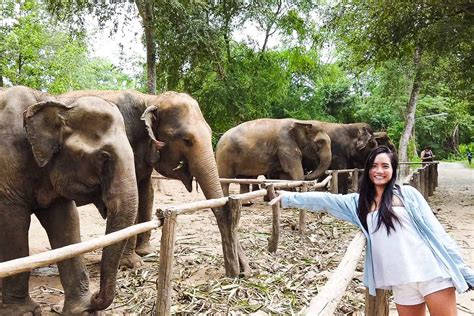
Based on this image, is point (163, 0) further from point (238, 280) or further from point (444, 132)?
point (444, 132)

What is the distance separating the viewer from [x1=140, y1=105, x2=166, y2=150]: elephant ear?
17.8 ft

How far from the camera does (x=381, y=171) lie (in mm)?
3014

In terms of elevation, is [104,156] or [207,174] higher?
[104,156]

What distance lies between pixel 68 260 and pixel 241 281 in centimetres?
179

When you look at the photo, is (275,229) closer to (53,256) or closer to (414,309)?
(414,309)

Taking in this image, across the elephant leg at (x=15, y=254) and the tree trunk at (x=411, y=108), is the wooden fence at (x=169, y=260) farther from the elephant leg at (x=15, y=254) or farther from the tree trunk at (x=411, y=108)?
the tree trunk at (x=411, y=108)

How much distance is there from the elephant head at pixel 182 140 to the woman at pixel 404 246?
2.38 metres

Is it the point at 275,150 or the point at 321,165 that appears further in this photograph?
the point at 275,150

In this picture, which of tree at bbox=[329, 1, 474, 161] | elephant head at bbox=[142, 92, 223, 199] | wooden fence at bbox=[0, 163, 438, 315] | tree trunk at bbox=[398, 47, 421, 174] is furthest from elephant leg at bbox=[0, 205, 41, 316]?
tree trunk at bbox=[398, 47, 421, 174]

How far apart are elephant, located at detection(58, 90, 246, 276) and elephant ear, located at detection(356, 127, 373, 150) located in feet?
24.5

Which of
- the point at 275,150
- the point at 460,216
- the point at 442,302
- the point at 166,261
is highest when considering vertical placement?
the point at 275,150

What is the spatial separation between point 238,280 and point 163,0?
7.41 metres

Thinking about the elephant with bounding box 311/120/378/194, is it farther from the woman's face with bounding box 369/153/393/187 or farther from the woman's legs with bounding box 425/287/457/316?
the woman's legs with bounding box 425/287/457/316

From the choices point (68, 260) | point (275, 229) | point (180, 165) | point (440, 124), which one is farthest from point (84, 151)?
point (440, 124)
